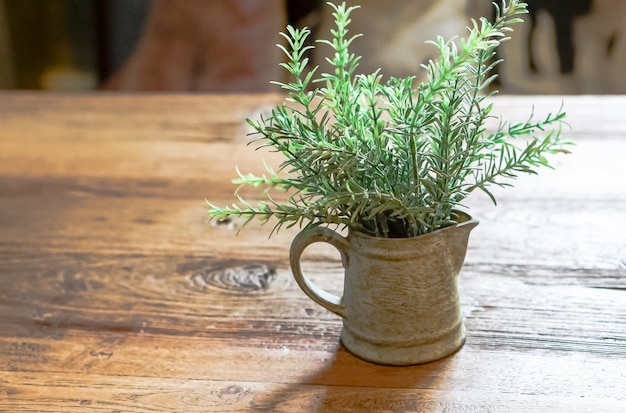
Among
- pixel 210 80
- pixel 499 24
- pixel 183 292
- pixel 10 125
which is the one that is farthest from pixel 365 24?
pixel 499 24

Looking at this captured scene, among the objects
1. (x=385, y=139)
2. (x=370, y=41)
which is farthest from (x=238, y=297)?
(x=370, y=41)

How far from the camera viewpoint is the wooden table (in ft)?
2.19

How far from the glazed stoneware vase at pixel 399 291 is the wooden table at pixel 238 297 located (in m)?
0.02

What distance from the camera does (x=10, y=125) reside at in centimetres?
146

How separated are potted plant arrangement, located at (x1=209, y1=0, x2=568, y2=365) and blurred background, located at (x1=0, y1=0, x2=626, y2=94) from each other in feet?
5.05

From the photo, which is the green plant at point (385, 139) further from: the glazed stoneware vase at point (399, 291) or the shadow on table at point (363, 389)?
the shadow on table at point (363, 389)

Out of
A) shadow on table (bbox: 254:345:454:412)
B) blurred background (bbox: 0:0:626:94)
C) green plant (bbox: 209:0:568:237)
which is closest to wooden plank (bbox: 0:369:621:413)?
shadow on table (bbox: 254:345:454:412)

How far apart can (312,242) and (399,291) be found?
0.09 metres

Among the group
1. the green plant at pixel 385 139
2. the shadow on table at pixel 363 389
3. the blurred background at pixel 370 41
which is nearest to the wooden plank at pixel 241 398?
the shadow on table at pixel 363 389

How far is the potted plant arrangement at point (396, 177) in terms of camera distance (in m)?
0.61

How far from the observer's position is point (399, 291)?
26.1 inches

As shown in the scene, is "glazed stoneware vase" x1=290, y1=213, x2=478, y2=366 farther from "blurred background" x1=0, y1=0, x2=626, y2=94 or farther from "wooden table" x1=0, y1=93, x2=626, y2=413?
"blurred background" x1=0, y1=0, x2=626, y2=94

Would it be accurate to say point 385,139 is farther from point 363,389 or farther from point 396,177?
point 363,389

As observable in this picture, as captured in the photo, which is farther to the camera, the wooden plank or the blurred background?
the blurred background
